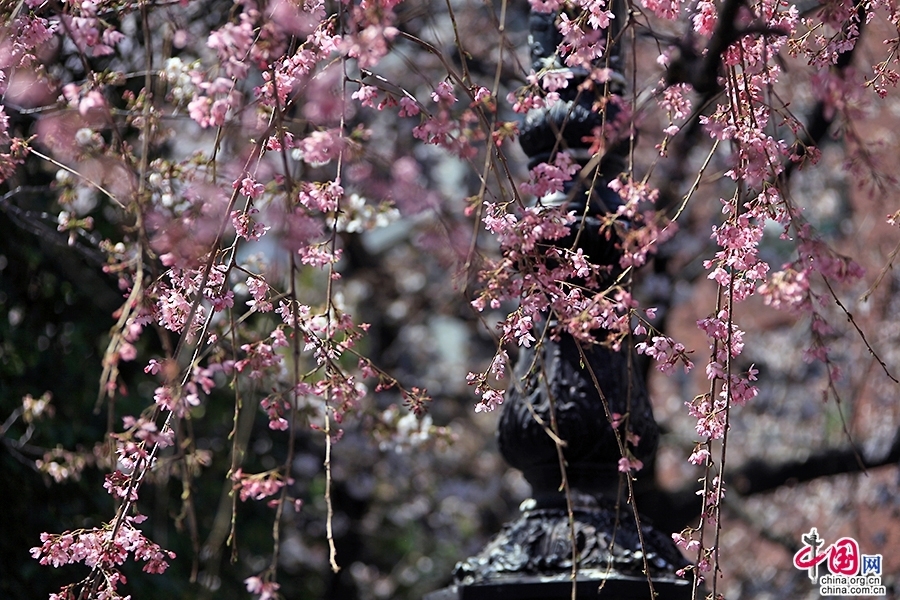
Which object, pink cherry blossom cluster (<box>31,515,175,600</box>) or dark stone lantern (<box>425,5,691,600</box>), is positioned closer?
pink cherry blossom cluster (<box>31,515,175,600</box>)

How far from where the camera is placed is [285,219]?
1545mm

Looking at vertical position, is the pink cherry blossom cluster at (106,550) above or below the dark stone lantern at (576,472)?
below

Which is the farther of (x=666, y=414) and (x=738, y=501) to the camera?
(x=666, y=414)

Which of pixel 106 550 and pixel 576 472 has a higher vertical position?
pixel 576 472

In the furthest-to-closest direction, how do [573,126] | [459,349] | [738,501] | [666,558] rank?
1. [459,349]
2. [738,501]
3. [573,126]
4. [666,558]

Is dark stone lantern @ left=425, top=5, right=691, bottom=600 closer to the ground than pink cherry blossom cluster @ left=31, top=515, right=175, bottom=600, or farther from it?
farther from it

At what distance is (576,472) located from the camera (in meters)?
2.19

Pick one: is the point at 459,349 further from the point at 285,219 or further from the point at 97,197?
the point at 285,219

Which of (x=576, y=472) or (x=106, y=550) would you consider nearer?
(x=106, y=550)

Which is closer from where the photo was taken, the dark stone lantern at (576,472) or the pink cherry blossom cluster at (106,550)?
the pink cherry blossom cluster at (106,550)

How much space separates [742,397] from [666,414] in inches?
276

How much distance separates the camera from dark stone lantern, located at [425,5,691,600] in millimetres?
2059

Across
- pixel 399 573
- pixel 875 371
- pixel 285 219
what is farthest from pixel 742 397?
pixel 399 573

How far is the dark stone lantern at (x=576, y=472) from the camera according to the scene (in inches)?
81.0
